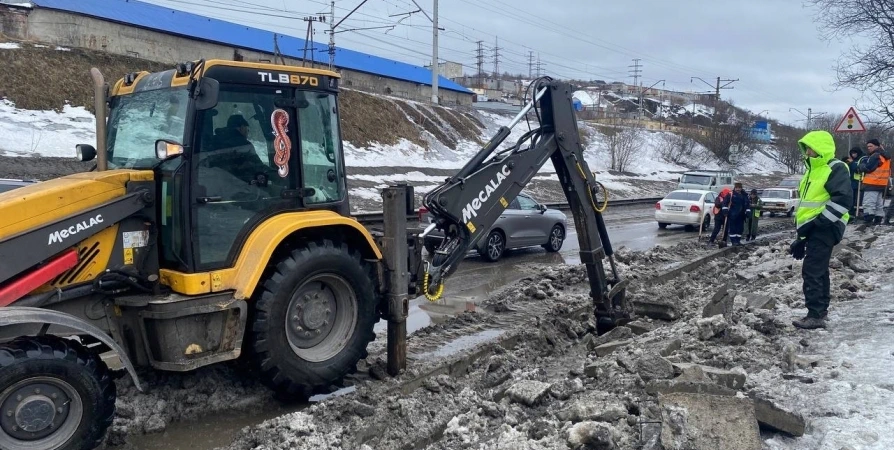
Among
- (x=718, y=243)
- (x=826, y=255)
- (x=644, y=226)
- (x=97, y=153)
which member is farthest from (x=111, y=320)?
(x=644, y=226)

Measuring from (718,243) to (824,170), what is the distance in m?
10.8

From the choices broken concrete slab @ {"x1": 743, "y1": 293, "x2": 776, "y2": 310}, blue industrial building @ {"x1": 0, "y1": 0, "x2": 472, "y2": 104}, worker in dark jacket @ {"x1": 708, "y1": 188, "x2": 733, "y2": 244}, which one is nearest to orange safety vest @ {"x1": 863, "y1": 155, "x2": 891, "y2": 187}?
worker in dark jacket @ {"x1": 708, "y1": 188, "x2": 733, "y2": 244}

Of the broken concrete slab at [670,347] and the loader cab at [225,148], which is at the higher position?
the loader cab at [225,148]

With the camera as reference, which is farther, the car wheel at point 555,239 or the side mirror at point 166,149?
the car wheel at point 555,239

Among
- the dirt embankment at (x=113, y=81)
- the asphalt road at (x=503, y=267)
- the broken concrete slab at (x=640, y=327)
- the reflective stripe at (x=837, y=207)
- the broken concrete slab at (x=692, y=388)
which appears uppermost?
the dirt embankment at (x=113, y=81)

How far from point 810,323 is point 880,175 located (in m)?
11.0

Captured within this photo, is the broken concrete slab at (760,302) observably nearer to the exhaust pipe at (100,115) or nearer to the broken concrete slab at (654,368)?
the broken concrete slab at (654,368)

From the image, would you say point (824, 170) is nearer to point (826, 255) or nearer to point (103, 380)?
point (826, 255)

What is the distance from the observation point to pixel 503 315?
8883 mm

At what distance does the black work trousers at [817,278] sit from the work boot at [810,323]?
0.31 ft

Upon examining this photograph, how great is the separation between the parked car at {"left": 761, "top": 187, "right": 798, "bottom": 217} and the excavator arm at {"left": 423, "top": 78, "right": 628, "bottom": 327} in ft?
69.4

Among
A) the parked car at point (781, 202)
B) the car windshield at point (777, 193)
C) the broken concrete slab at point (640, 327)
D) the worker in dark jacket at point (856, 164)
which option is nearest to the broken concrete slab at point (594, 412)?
the broken concrete slab at point (640, 327)

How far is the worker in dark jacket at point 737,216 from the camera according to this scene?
54.6ft

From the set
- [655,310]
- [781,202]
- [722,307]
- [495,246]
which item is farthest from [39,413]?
[781,202]
